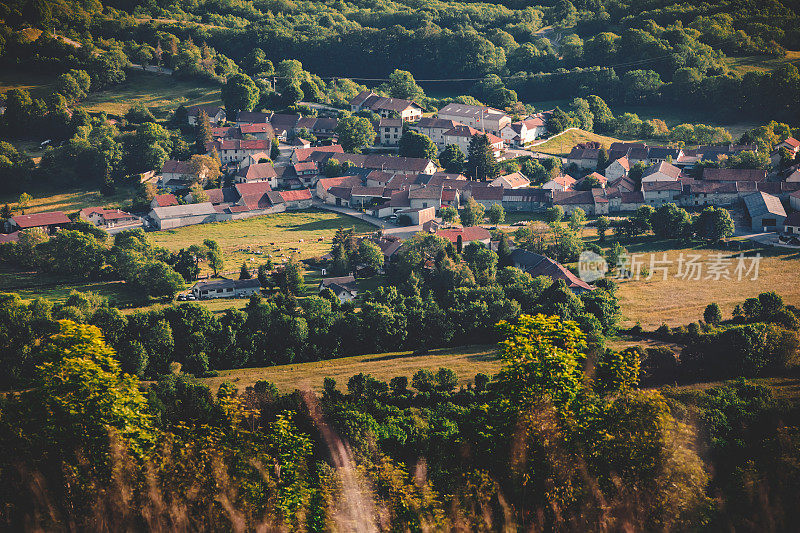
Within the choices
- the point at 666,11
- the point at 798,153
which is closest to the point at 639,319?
the point at 798,153

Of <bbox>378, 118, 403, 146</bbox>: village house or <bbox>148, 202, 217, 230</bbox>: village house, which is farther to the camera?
<bbox>378, 118, 403, 146</bbox>: village house

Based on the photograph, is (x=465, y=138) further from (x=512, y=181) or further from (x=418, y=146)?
(x=512, y=181)

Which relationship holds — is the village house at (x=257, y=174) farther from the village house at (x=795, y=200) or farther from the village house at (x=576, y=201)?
the village house at (x=795, y=200)

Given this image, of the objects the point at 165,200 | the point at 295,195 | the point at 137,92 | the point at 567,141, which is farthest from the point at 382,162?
the point at 137,92

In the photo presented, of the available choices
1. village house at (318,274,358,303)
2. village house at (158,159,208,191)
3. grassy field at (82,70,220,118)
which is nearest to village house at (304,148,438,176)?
village house at (158,159,208,191)

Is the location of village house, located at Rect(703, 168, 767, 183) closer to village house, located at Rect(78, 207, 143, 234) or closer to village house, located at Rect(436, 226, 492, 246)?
village house, located at Rect(436, 226, 492, 246)
